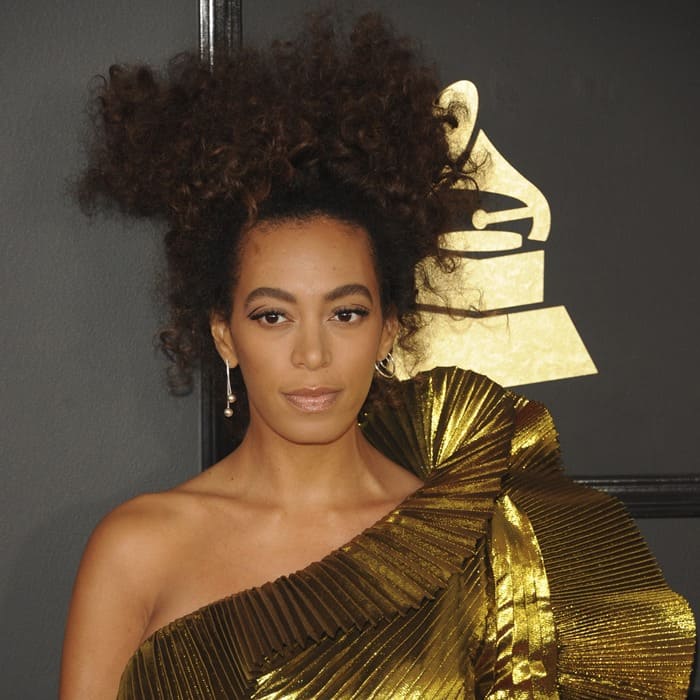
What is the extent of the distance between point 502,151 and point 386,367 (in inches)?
15.9

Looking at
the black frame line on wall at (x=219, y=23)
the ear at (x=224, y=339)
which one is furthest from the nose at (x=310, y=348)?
the black frame line on wall at (x=219, y=23)

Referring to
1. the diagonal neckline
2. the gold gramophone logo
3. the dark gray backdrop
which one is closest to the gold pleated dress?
the diagonal neckline

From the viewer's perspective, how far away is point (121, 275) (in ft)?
6.24

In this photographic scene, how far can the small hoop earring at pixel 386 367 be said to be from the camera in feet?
5.80

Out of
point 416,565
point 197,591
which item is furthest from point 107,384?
point 416,565

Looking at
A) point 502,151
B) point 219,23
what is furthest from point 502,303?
point 219,23

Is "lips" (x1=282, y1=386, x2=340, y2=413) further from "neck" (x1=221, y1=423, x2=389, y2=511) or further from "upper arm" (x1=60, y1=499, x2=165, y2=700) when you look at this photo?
"upper arm" (x1=60, y1=499, x2=165, y2=700)

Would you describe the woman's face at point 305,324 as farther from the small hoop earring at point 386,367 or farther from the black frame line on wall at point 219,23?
the black frame line on wall at point 219,23

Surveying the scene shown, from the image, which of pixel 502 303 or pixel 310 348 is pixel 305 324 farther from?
pixel 502 303

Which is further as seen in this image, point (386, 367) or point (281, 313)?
point (386, 367)

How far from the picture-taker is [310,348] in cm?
158

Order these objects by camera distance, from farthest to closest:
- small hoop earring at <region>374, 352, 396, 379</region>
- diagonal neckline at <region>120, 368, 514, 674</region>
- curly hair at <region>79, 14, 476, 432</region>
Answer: small hoop earring at <region>374, 352, 396, 379</region>, curly hair at <region>79, 14, 476, 432</region>, diagonal neckline at <region>120, 368, 514, 674</region>

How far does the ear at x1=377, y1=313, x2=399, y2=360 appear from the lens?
171 cm

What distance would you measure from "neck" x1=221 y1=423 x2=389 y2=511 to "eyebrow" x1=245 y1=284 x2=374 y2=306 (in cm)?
20
